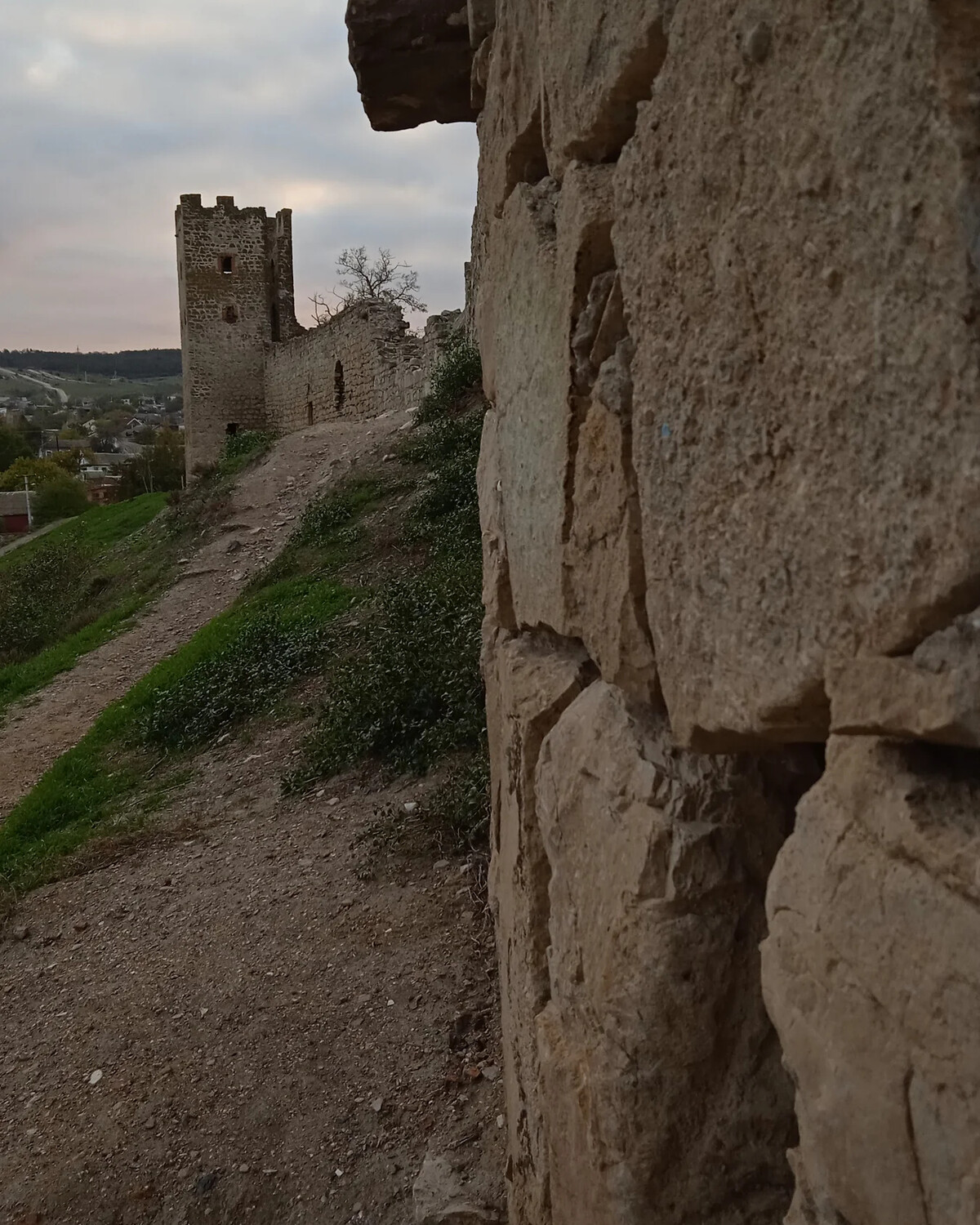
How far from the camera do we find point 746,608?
4.27 ft

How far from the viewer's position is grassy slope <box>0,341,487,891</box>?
5.80 metres

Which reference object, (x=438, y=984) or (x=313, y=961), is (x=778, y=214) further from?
(x=313, y=961)

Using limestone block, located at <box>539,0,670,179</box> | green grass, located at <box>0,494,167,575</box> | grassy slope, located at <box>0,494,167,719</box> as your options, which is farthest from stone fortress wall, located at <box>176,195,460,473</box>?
limestone block, located at <box>539,0,670,179</box>

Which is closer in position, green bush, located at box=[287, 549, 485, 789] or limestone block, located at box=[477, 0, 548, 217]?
limestone block, located at box=[477, 0, 548, 217]

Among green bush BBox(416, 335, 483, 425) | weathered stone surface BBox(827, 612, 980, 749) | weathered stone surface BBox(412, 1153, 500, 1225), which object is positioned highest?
green bush BBox(416, 335, 483, 425)

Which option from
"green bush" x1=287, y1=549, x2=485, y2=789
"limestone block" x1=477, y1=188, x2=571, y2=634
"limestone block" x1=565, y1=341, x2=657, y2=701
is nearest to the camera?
"limestone block" x1=565, y1=341, x2=657, y2=701

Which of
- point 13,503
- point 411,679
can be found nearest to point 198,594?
point 411,679

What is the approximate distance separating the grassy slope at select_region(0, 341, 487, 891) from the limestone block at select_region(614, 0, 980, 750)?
329 cm

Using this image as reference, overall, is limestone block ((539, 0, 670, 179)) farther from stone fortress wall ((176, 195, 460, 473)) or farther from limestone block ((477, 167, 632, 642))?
stone fortress wall ((176, 195, 460, 473))

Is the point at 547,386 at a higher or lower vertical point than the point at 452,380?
lower

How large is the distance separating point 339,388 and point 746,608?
1938 centimetres

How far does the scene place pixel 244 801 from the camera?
602 cm

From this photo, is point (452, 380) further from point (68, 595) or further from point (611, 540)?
point (611, 540)

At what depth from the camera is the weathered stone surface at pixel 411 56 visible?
10.3 ft
